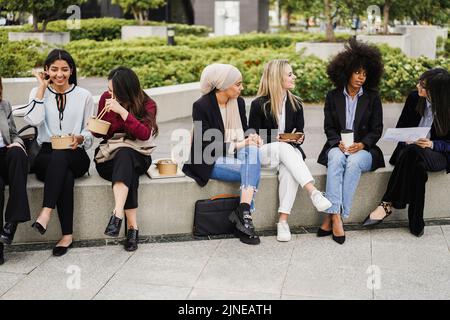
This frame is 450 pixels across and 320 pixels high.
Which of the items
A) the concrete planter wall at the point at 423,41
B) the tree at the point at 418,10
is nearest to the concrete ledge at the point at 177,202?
the tree at the point at 418,10

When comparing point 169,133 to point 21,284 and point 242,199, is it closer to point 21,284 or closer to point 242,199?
point 242,199

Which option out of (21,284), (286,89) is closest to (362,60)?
(286,89)

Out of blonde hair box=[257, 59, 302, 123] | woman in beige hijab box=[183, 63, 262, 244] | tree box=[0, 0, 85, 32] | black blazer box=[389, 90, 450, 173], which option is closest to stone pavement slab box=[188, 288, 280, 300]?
woman in beige hijab box=[183, 63, 262, 244]

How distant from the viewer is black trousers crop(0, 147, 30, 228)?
4879 millimetres

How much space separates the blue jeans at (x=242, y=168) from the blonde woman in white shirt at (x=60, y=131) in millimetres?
1101

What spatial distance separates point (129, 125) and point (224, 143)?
840mm

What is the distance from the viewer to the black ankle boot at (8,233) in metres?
4.84

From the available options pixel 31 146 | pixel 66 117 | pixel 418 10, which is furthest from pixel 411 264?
pixel 418 10

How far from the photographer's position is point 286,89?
18.9 feet

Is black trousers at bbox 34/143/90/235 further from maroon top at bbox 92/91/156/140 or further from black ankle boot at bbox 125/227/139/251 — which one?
black ankle boot at bbox 125/227/139/251

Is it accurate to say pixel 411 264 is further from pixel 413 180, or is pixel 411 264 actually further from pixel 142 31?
pixel 142 31

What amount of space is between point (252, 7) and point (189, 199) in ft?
98.4

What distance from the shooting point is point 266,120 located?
5.70 metres

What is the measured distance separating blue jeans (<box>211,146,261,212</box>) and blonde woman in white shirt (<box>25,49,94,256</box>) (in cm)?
110
